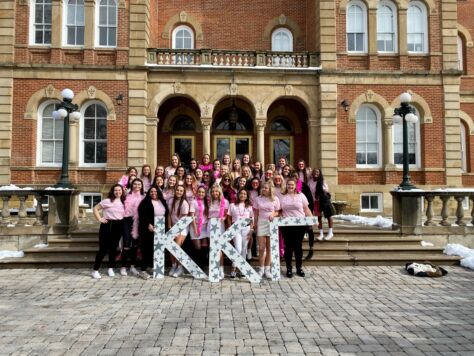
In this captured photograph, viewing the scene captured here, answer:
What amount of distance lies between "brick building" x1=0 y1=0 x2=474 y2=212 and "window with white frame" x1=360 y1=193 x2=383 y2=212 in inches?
2.1

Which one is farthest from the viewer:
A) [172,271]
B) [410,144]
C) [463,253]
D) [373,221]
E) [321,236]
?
[410,144]

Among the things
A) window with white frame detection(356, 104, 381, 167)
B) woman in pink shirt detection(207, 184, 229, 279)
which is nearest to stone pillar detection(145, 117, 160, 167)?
woman in pink shirt detection(207, 184, 229, 279)

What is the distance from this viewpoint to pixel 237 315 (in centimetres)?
527

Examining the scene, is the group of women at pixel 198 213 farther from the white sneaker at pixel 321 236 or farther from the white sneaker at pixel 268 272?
the white sneaker at pixel 321 236

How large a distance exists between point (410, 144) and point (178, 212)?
12.1m

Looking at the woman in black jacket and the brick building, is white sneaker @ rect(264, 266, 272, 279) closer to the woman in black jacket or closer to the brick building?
the woman in black jacket

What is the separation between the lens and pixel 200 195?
7.66 m

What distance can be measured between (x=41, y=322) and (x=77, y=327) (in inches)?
22.8

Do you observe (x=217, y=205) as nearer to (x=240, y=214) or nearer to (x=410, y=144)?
(x=240, y=214)

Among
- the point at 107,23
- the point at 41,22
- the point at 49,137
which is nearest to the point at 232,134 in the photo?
the point at 107,23

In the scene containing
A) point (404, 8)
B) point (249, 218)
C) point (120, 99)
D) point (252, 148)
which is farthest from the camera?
point (252, 148)

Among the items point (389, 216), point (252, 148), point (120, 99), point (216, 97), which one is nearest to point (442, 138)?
point (389, 216)

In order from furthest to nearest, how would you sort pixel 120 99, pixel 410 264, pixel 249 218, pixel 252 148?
1. pixel 252 148
2. pixel 120 99
3. pixel 410 264
4. pixel 249 218

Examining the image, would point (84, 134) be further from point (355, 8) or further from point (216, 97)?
point (355, 8)
